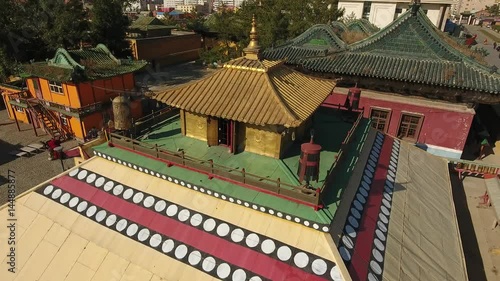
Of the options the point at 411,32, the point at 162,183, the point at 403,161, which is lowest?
the point at 403,161

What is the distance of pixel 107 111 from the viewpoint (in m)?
30.3

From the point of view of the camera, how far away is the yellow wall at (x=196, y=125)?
1460 centimetres

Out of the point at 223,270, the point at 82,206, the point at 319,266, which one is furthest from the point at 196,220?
the point at 82,206

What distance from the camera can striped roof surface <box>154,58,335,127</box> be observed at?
1151 centimetres

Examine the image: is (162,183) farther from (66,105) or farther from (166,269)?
(66,105)

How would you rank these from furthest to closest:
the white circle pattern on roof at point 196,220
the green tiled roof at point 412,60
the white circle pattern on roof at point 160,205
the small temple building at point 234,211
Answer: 1. the green tiled roof at point 412,60
2. the white circle pattern on roof at point 160,205
3. the white circle pattern on roof at point 196,220
4. the small temple building at point 234,211

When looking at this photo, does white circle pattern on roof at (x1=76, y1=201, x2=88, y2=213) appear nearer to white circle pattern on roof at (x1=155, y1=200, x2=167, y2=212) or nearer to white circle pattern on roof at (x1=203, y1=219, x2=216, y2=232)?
white circle pattern on roof at (x1=155, y1=200, x2=167, y2=212)

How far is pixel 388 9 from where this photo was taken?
65.4 metres

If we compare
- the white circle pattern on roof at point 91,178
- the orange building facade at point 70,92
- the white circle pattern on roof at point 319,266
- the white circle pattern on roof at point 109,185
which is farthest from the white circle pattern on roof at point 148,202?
the orange building facade at point 70,92

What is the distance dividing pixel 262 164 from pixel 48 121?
92.9ft

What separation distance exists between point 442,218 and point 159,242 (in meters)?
13.0

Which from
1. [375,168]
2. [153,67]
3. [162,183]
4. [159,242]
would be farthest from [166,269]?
[153,67]

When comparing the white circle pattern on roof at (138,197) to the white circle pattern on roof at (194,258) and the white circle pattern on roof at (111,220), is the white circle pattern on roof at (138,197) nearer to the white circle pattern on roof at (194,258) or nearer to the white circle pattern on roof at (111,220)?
the white circle pattern on roof at (111,220)

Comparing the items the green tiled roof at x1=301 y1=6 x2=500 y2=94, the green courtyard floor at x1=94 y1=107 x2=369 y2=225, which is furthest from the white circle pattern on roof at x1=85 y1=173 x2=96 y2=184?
the green tiled roof at x1=301 y1=6 x2=500 y2=94
